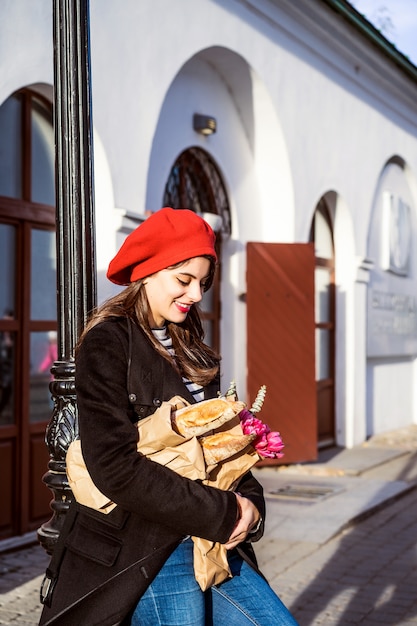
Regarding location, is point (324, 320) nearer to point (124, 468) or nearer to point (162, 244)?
point (162, 244)

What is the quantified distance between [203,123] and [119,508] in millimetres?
6980

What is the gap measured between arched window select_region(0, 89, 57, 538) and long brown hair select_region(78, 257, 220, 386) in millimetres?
3982

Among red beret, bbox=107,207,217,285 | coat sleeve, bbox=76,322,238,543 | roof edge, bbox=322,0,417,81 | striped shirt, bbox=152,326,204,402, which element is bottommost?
coat sleeve, bbox=76,322,238,543

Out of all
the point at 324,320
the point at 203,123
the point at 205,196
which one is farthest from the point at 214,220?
the point at 324,320

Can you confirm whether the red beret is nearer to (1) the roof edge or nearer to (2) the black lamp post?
(2) the black lamp post

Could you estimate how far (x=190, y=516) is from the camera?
2.19 metres

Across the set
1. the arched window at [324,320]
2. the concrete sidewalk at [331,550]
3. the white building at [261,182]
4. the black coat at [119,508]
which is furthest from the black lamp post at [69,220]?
the arched window at [324,320]

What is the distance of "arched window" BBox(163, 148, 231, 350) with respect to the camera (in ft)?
28.9

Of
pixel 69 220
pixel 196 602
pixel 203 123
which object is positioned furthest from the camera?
pixel 203 123

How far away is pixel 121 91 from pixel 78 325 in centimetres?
463

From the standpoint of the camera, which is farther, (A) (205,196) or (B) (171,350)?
(A) (205,196)

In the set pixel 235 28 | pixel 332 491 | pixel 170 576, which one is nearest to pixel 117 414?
pixel 170 576

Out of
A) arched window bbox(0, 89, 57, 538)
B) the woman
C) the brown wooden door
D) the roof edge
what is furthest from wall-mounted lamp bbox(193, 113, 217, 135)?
the woman

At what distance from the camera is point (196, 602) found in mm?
2299
